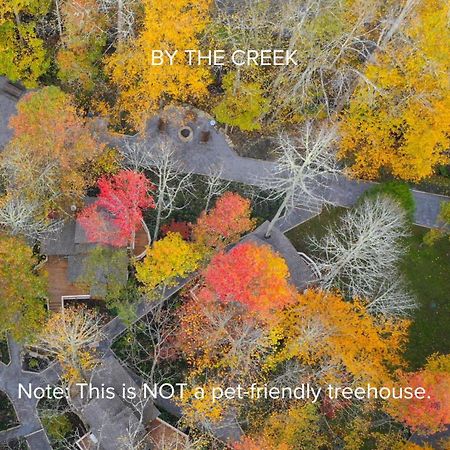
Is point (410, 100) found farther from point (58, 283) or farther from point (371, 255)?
point (58, 283)

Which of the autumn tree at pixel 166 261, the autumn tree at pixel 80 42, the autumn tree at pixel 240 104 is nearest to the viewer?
the autumn tree at pixel 166 261

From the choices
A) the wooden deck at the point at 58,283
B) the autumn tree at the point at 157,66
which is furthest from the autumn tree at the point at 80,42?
the wooden deck at the point at 58,283

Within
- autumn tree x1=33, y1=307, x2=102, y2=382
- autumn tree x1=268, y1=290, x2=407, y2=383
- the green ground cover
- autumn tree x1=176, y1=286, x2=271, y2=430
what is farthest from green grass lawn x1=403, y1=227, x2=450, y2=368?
the green ground cover

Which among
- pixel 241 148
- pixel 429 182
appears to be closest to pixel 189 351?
pixel 241 148

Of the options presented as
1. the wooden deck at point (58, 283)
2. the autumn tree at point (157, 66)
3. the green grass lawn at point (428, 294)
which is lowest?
the green grass lawn at point (428, 294)

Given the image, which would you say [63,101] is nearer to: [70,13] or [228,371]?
[70,13]

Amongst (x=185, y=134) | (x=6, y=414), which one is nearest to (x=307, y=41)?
(x=185, y=134)

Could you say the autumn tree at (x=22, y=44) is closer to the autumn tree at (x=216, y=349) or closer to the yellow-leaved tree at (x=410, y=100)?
the autumn tree at (x=216, y=349)
